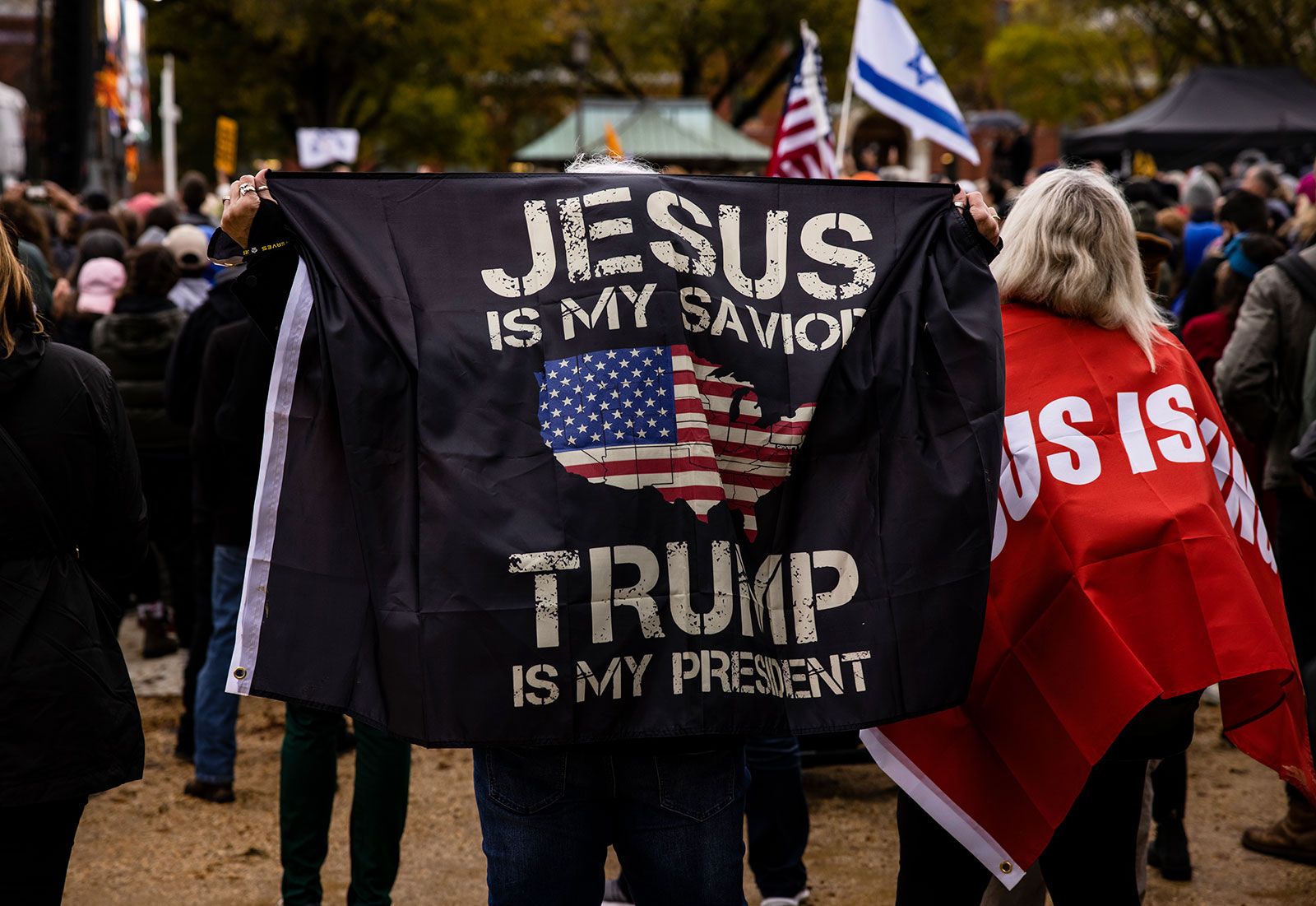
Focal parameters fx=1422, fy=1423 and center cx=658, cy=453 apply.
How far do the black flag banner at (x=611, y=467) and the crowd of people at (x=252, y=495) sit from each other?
0.21 m

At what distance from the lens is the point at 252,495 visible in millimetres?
5184

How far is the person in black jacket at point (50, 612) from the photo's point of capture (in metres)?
2.98

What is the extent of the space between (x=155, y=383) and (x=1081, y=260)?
480cm

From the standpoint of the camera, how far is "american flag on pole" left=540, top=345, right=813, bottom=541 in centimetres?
259

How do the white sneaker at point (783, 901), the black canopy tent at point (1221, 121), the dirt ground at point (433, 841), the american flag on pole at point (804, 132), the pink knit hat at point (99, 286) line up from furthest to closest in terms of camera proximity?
1. the black canopy tent at point (1221, 121)
2. the american flag on pole at point (804, 132)
3. the pink knit hat at point (99, 286)
4. the dirt ground at point (433, 841)
5. the white sneaker at point (783, 901)

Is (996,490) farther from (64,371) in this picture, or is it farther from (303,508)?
(64,371)

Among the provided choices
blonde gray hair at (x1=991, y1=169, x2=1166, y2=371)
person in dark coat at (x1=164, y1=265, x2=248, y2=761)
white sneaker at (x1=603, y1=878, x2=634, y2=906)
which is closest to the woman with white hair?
blonde gray hair at (x1=991, y1=169, x2=1166, y2=371)

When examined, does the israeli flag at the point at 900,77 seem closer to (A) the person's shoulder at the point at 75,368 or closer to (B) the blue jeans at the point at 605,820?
(A) the person's shoulder at the point at 75,368

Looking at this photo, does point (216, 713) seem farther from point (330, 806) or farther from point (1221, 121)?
point (1221, 121)

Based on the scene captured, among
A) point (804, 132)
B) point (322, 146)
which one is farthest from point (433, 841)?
point (322, 146)

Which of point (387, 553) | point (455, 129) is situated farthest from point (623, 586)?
point (455, 129)

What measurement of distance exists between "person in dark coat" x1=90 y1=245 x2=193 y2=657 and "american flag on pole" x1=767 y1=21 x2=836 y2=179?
4526mm

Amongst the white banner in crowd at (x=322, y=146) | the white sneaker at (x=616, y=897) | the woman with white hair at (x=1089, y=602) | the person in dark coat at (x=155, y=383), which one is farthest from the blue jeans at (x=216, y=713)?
the white banner in crowd at (x=322, y=146)

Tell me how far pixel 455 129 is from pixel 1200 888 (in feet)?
143
